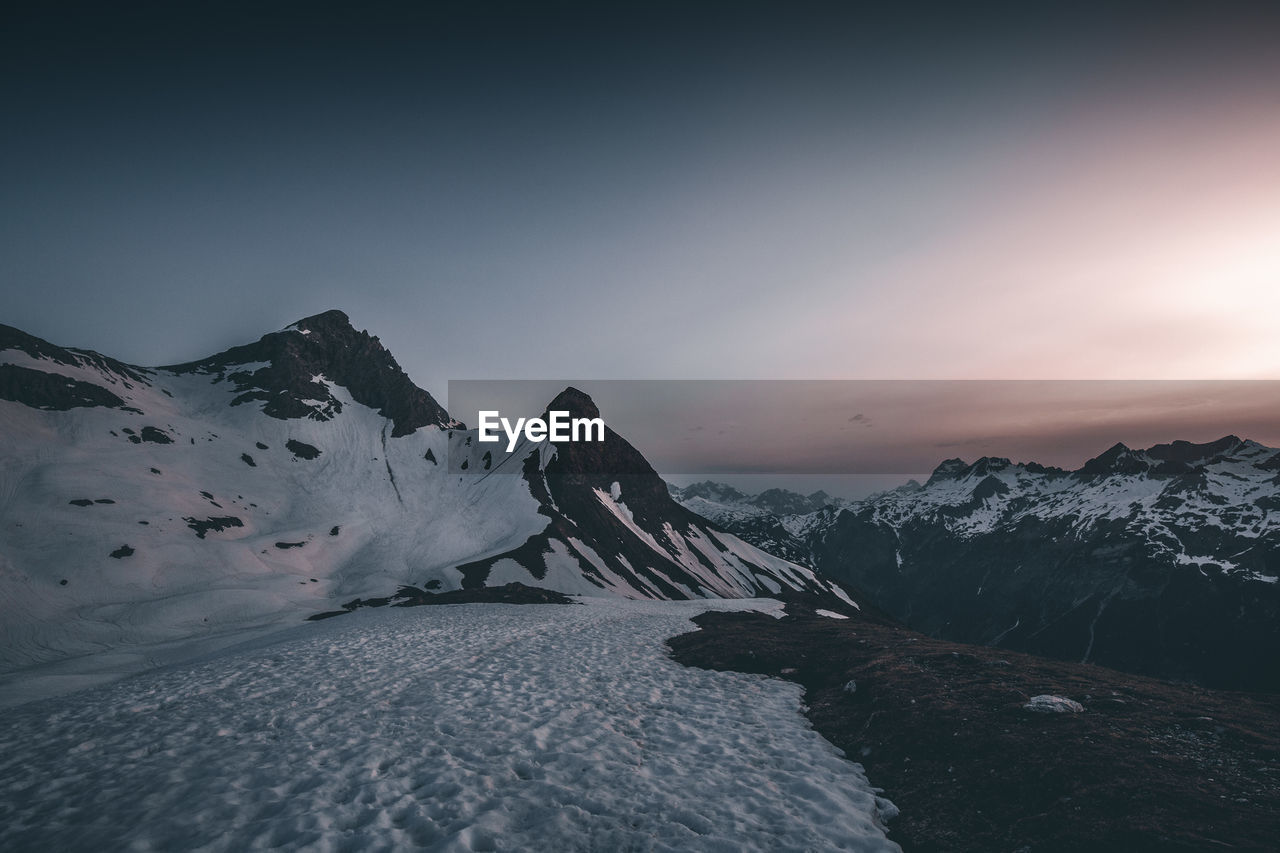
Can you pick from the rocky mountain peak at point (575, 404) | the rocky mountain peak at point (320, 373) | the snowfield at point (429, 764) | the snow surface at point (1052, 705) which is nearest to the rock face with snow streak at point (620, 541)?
the rocky mountain peak at point (575, 404)

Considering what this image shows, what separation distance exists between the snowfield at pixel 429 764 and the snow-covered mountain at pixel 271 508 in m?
26.0

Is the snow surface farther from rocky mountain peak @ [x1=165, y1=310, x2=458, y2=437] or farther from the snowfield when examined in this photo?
rocky mountain peak @ [x1=165, y1=310, x2=458, y2=437]

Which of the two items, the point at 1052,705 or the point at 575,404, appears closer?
the point at 1052,705

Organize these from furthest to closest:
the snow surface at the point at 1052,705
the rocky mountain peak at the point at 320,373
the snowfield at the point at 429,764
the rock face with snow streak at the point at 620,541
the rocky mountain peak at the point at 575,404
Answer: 1. the rocky mountain peak at the point at 575,404
2. the rocky mountain peak at the point at 320,373
3. the rock face with snow streak at the point at 620,541
4. the snow surface at the point at 1052,705
5. the snowfield at the point at 429,764

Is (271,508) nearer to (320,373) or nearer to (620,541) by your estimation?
(320,373)

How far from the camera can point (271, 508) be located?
108 metres

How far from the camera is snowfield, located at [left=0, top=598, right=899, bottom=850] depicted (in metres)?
8.52

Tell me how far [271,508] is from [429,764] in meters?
122

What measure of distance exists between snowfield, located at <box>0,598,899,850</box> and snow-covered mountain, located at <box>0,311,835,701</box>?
85.2ft

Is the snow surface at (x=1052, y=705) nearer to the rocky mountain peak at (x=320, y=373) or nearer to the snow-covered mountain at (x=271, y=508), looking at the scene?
the snow-covered mountain at (x=271, y=508)

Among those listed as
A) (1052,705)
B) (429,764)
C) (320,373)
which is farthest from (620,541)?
(320,373)

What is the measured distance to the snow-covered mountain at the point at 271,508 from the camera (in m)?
62.5

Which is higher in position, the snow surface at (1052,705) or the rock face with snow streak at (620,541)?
the snow surface at (1052,705)

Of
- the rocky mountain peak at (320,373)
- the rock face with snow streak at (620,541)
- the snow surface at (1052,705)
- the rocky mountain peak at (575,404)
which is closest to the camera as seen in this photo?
the snow surface at (1052,705)
